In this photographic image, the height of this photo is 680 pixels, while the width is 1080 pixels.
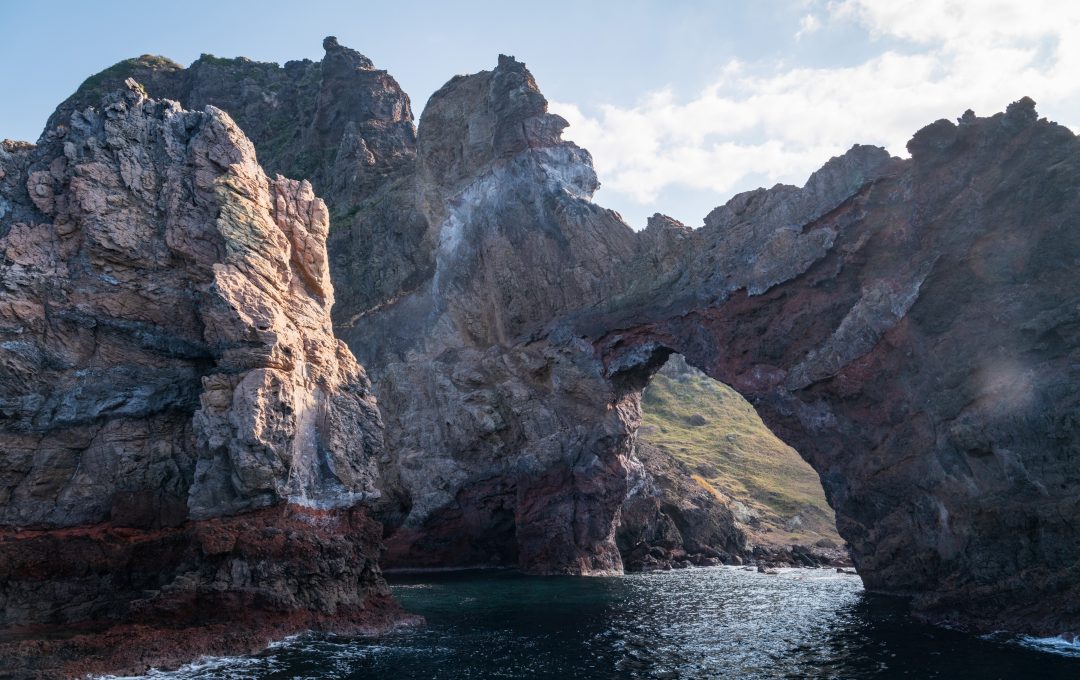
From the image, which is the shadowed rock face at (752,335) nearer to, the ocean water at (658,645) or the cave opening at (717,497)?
the ocean water at (658,645)

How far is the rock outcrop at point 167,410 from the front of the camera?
27203 millimetres

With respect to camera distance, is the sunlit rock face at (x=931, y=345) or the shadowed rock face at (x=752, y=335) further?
the shadowed rock face at (x=752, y=335)

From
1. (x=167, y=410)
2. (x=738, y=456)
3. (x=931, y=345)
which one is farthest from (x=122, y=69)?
(x=931, y=345)

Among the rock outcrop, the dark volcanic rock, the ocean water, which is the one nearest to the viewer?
the ocean water

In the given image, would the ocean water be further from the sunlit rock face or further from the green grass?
the green grass

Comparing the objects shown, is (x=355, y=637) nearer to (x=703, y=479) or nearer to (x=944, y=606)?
(x=944, y=606)

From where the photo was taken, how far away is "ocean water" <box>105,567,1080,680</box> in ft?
74.8

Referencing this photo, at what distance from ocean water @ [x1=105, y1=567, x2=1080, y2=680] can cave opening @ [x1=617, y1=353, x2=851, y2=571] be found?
1865 cm

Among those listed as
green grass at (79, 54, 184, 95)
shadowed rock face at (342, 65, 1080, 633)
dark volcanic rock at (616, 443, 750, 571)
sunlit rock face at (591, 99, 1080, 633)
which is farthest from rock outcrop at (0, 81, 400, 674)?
green grass at (79, 54, 184, 95)

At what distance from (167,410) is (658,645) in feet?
72.7

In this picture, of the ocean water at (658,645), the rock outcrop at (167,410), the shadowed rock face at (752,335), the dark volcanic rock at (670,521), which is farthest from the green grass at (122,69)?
the ocean water at (658,645)

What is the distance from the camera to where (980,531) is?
100ft

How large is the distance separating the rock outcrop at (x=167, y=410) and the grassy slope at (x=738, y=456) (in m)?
50.1

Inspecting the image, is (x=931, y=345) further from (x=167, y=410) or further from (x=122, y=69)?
(x=122, y=69)
